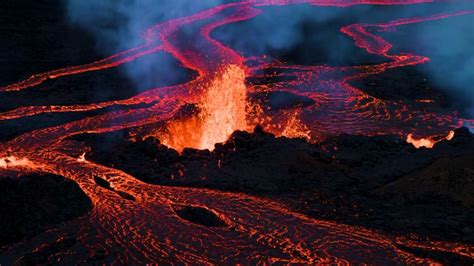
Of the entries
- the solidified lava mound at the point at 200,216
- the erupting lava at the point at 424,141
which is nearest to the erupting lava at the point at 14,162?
the solidified lava mound at the point at 200,216

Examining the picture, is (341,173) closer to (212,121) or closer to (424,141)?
(424,141)

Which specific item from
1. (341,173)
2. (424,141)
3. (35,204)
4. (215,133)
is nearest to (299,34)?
(424,141)

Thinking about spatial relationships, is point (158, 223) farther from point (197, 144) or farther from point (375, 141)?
point (375, 141)

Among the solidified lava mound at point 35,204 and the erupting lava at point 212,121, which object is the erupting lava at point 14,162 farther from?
the erupting lava at point 212,121

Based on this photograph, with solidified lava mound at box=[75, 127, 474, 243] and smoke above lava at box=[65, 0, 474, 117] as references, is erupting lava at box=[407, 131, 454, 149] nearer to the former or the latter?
solidified lava mound at box=[75, 127, 474, 243]

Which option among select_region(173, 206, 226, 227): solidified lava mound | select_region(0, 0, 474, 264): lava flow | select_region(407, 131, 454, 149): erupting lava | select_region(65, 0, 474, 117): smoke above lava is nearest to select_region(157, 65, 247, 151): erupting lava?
select_region(0, 0, 474, 264): lava flow

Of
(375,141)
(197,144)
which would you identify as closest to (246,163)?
(197,144)
